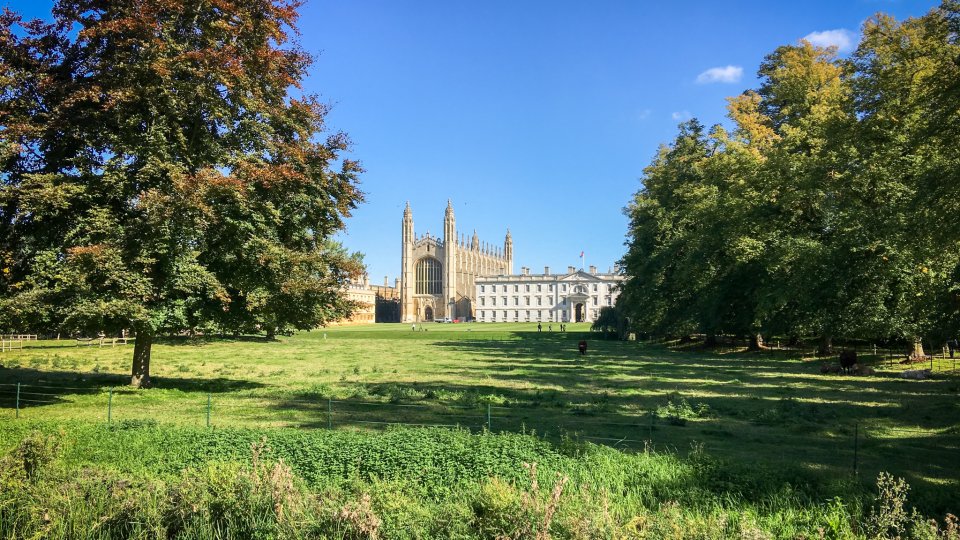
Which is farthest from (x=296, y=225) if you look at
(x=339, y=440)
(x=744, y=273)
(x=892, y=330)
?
(x=744, y=273)

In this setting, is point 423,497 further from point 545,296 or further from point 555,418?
point 545,296

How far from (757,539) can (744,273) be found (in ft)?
117

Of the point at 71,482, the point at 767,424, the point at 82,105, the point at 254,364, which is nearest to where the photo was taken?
the point at 71,482

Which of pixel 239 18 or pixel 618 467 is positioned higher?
pixel 239 18

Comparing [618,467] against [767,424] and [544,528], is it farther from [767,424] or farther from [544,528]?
[767,424]

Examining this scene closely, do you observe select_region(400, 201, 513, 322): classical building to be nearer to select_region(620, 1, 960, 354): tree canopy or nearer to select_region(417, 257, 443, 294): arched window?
select_region(417, 257, 443, 294): arched window

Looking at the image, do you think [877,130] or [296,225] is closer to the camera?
[296,225]

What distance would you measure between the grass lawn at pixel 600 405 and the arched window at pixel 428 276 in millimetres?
132047

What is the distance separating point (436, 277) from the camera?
16188 cm

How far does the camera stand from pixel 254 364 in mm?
32250

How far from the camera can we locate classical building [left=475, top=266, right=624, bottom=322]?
147750 mm

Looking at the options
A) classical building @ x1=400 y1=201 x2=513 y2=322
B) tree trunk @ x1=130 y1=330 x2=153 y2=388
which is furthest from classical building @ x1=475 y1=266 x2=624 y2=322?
tree trunk @ x1=130 y1=330 x2=153 y2=388

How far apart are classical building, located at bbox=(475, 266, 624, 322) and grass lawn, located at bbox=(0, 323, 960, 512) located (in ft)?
391

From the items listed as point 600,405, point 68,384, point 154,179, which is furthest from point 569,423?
point 68,384
